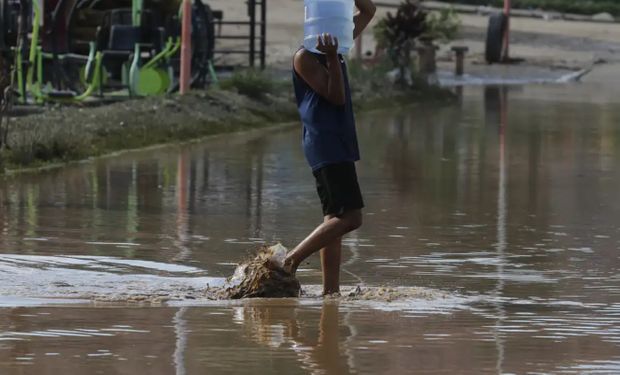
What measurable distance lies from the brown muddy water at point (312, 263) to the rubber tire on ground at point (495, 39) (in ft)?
72.3

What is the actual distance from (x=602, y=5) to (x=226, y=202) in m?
50.9

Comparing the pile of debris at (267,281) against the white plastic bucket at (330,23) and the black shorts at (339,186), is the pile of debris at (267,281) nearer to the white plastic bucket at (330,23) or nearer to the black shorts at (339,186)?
the black shorts at (339,186)

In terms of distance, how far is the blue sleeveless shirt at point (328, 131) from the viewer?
364 inches

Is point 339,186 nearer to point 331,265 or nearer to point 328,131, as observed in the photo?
point 328,131

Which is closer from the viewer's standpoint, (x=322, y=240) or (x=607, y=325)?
(x=607, y=325)

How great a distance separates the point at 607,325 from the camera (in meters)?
8.62

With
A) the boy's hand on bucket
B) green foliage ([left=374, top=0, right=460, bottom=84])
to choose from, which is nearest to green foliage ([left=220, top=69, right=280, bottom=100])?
green foliage ([left=374, top=0, right=460, bottom=84])

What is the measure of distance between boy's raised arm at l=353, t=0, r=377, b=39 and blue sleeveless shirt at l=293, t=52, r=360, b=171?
0.46 metres

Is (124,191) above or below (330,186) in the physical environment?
below

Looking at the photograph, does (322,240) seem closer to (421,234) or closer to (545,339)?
(545,339)

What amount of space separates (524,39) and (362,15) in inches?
1636

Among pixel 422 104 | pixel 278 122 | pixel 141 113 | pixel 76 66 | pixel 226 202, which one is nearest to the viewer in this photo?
pixel 226 202

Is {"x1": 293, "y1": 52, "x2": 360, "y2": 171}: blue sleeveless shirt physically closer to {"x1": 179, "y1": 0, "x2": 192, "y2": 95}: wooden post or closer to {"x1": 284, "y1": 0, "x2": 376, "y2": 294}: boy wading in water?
{"x1": 284, "y1": 0, "x2": 376, "y2": 294}: boy wading in water

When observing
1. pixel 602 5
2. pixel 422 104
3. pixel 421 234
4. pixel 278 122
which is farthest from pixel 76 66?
pixel 602 5
